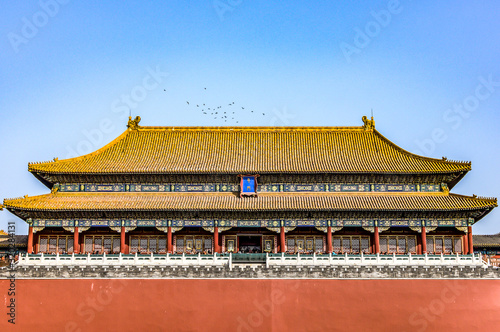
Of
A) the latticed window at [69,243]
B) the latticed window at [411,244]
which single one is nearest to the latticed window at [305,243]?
the latticed window at [411,244]

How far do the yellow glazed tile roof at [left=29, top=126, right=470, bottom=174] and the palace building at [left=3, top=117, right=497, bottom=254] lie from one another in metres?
0.12

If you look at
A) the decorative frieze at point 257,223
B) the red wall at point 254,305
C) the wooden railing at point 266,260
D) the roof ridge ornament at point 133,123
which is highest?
the roof ridge ornament at point 133,123

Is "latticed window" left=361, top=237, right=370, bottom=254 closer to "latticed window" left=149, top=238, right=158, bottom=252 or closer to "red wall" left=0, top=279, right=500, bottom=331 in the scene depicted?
"red wall" left=0, top=279, right=500, bottom=331

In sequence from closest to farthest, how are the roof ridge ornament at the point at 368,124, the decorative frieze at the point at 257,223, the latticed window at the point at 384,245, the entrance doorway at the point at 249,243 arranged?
the decorative frieze at the point at 257,223 → the latticed window at the point at 384,245 → the entrance doorway at the point at 249,243 → the roof ridge ornament at the point at 368,124

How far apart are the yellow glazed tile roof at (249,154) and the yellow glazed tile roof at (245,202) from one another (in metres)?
1.51

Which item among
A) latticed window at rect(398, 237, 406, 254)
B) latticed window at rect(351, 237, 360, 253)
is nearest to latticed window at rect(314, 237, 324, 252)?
latticed window at rect(351, 237, 360, 253)

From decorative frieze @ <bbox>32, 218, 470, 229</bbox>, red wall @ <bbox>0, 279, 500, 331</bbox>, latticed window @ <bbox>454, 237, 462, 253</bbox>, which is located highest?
decorative frieze @ <bbox>32, 218, 470, 229</bbox>

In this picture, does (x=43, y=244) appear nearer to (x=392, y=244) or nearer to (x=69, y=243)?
(x=69, y=243)

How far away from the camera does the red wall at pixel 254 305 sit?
28.4 meters

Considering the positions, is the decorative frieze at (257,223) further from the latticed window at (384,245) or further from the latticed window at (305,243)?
the latticed window at (384,245)

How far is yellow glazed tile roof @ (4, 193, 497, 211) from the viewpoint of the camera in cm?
3322

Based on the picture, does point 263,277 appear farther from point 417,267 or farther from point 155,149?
point 155,149

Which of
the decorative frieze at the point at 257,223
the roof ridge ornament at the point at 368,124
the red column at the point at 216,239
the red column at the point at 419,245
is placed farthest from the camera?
the roof ridge ornament at the point at 368,124

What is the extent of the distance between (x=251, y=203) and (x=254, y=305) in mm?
7179
